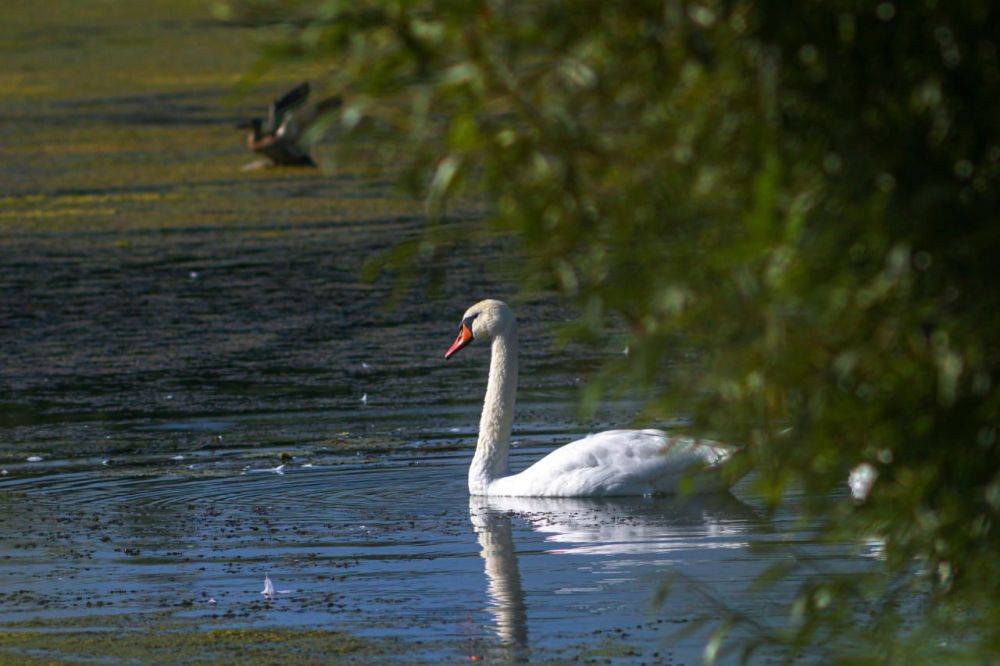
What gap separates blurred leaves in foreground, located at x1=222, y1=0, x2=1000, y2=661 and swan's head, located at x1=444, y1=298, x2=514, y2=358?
6731 mm

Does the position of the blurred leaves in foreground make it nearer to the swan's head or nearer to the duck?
the swan's head

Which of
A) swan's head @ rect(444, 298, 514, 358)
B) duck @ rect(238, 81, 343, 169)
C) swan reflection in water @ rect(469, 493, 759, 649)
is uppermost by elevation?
duck @ rect(238, 81, 343, 169)

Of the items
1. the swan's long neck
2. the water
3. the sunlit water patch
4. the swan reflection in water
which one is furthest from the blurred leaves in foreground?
the swan's long neck

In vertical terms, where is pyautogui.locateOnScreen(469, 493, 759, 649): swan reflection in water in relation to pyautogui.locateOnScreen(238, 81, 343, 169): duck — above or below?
below

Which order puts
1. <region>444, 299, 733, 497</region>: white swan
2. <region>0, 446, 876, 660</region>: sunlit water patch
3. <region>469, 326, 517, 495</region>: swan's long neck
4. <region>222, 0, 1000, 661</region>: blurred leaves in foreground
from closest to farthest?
<region>222, 0, 1000, 661</region>: blurred leaves in foreground
<region>0, 446, 876, 660</region>: sunlit water patch
<region>444, 299, 733, 497</region>: white swan
<region>469, 326, 517, 495</region>: swan's long neck

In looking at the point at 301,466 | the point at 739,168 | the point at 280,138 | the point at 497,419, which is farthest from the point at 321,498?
the point at 280,138

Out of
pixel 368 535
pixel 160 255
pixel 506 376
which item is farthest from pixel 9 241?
pixel 368 535

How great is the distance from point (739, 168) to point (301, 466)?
6.83m

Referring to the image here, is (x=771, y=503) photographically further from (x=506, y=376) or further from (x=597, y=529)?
(x=506, y=376)

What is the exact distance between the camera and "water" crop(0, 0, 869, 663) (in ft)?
23.2

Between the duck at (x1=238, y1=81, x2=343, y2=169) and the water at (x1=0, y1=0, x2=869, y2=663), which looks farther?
the duck at (x1=238, y1=81, x2=343, y2=169)

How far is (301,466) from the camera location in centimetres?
984

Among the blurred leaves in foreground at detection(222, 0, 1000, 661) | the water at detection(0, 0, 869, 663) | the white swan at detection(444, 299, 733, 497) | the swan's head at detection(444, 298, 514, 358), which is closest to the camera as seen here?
the blurred leaves in foreground at detection(222, 0, 1000, 661)

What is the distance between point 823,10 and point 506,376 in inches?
267
